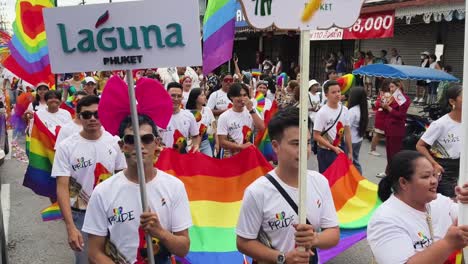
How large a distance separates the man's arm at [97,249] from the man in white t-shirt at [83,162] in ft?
4.15

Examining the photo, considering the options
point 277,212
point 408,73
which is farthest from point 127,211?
point 408,73

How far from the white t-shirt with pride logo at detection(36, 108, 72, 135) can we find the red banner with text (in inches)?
433

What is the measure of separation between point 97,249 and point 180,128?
3.89m

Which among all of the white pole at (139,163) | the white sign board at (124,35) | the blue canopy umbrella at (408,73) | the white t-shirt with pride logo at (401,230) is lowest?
the blue canopy umbrella at (408,73)

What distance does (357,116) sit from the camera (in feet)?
26.6

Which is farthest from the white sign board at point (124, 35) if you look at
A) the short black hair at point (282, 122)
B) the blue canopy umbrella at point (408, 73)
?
the blue canopy umbrella at point (408, 73)

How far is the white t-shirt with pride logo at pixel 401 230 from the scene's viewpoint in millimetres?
2734

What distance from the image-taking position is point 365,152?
477 inches

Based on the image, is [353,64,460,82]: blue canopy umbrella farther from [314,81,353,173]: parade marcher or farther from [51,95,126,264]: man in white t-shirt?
[51,95,126,264]: man in white t-shirt

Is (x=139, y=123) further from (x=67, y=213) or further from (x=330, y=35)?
(x=330, y=35)

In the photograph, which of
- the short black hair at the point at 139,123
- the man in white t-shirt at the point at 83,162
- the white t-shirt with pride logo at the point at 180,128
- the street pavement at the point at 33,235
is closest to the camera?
the short black hair at the point at 139,123

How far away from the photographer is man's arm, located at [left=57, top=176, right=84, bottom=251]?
12.8 feet

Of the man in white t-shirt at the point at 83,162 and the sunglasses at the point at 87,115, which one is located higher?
the sunglasses at the point at 87,115

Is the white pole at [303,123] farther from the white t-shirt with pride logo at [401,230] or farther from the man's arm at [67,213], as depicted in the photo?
the man's arm at [67,213]
